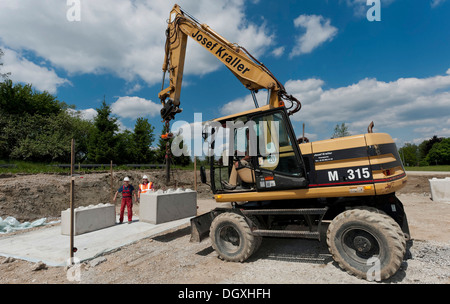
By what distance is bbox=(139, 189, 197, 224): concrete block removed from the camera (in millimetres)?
7910

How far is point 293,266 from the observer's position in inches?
178

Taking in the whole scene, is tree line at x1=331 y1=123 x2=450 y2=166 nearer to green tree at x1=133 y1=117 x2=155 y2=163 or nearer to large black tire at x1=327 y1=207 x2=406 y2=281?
green tree at x1=133 y1=117 x2=155 y2=163

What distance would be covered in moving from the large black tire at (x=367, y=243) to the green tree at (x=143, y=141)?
88.1ft

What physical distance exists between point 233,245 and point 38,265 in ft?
13.0

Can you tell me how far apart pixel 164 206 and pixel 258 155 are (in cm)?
464

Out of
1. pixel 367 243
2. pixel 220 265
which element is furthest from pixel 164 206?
pixel 367 243

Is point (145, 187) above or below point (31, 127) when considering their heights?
below

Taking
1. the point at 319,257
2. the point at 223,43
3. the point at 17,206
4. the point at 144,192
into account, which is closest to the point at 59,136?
the point at 17,206

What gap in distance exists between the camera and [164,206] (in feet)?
26.6

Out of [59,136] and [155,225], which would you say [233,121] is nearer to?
[155,225]

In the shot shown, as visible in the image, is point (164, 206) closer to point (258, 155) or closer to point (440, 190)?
point (258, 155)

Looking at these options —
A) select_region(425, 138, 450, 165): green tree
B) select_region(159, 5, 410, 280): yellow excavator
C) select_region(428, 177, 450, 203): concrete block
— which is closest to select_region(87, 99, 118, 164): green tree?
select_region(159, 5, 410, 280): yellow excavator

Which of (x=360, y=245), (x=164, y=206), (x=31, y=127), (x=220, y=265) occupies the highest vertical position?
(x=31, y=127)

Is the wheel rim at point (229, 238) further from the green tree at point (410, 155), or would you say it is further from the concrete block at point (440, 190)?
the green tree at point (410, 155)
